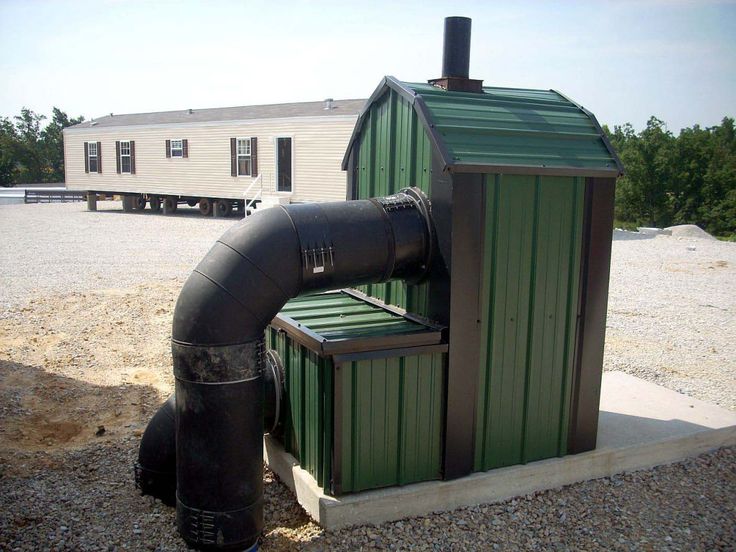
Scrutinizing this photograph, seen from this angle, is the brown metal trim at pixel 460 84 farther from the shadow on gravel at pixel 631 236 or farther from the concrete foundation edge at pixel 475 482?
the shadow on gravel at pixel 631 236

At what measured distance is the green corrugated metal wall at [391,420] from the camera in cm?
402

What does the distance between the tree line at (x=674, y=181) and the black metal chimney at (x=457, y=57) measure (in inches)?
1295

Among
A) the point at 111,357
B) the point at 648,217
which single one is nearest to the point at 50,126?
the point at 648,217

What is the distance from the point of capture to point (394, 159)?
4.75 metres

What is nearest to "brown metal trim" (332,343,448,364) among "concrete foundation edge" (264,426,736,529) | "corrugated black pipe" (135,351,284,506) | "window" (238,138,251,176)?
"corrugated black pipe" (135,351,284,506)

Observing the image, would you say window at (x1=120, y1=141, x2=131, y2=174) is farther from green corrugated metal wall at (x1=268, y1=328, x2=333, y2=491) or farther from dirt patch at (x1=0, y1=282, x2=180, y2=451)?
green corrugated metal wall at (x1=268, y1=328, x2=333, y2=491)

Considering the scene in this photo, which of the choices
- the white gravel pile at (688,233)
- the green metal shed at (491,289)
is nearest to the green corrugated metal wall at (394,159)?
the green metal shed at (491,289)

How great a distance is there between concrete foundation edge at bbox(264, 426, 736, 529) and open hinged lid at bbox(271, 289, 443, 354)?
90cm

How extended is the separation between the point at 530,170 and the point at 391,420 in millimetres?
1772

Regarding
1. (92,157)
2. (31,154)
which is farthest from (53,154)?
(92,157)

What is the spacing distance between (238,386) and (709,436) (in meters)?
3.73

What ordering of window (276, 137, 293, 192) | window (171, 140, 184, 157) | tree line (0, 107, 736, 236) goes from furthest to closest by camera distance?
tree line (0, 107, 736, 236) → window (171, 140, 184, 157) → window (276, 137, 293, 192)

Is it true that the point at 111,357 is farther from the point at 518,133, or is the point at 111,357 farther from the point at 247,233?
the point at 518,133

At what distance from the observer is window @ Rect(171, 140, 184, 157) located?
2358 cm
